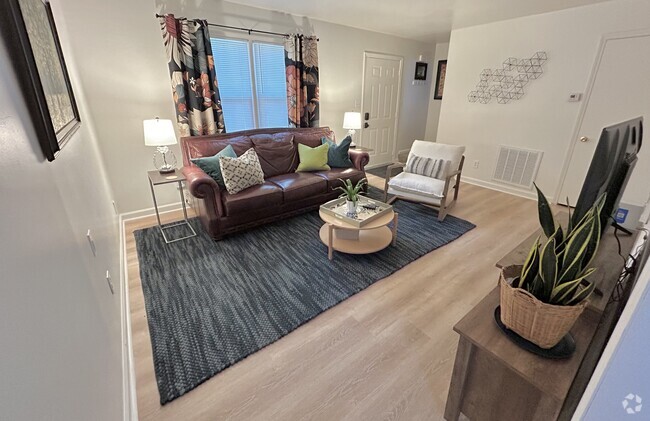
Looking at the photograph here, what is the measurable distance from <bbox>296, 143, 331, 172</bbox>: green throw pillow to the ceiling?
162 cm

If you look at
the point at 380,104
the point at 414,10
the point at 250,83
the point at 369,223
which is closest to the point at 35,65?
the point at 369,223

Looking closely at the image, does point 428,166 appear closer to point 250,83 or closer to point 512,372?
point 250,83

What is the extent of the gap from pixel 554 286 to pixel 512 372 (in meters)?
0.40

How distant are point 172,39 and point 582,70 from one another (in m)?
4.55

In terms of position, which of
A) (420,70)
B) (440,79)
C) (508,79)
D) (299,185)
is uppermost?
(420,70)

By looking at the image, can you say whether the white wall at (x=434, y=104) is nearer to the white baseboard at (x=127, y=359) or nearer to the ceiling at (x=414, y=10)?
the ceiling at (x=414, y=10)

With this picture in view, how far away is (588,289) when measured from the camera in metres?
0.84

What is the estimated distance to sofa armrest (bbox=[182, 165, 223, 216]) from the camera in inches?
101

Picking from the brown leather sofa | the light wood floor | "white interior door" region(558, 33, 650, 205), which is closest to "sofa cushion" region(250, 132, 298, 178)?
the brown leather sofa

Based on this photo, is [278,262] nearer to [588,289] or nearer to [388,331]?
[388,331]

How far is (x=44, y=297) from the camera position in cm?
72

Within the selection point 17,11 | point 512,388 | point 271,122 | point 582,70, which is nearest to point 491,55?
point 582,70

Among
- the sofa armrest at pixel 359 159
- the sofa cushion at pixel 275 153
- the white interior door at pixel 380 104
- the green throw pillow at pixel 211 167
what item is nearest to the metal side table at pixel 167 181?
the green throw pillow at pixel 211 167

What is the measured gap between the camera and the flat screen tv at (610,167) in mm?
927
